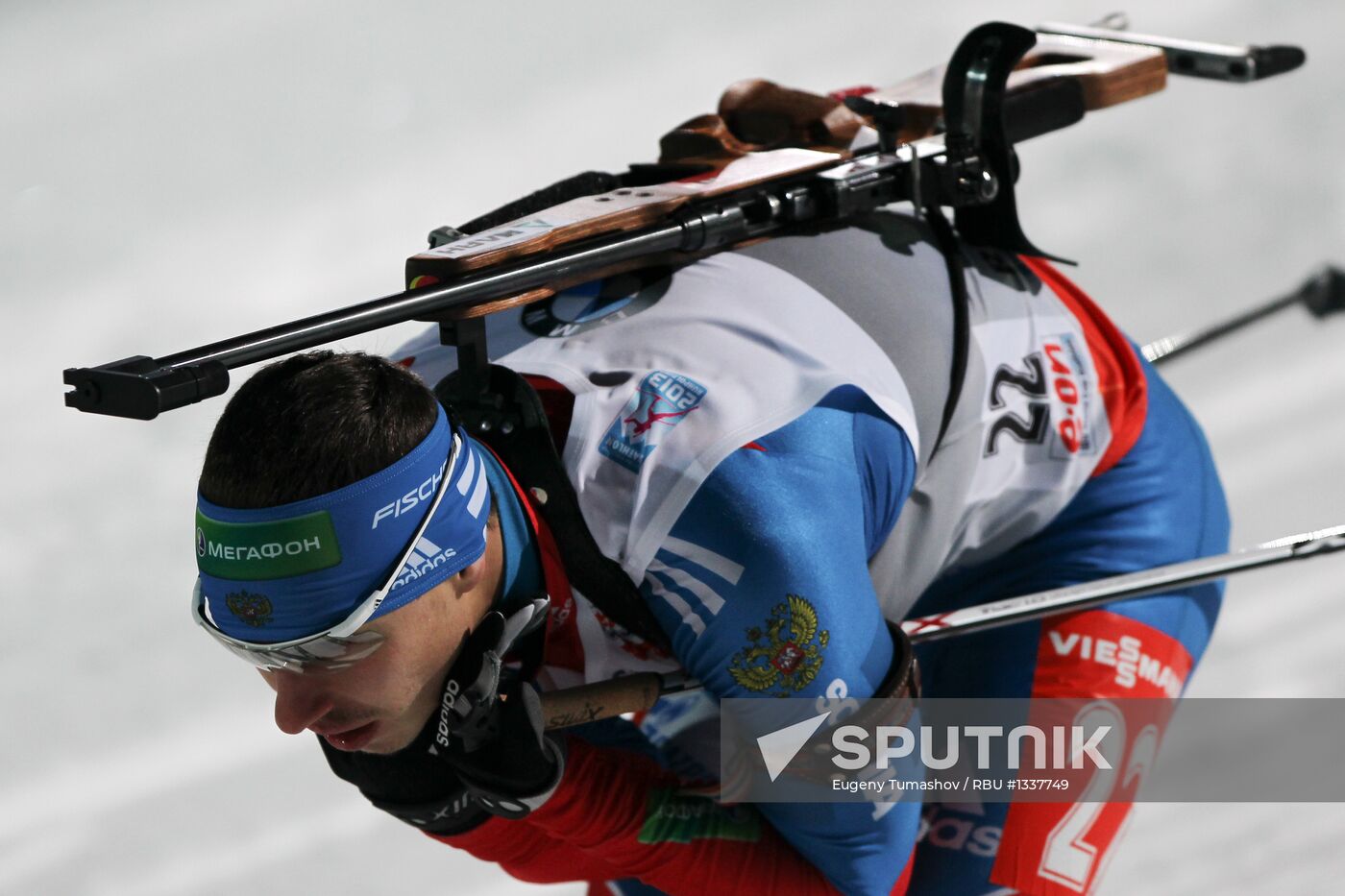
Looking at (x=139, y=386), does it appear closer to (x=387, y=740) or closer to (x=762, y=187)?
(x=387, y=740)

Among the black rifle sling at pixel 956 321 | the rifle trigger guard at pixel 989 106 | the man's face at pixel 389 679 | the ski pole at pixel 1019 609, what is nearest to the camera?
the man's face at pixel 389 679

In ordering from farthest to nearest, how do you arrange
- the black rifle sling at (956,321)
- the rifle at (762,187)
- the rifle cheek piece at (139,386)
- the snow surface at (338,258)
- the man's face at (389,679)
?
the snow surface at (338,258), the black rifle sling at (956,321), the man's face at (389,679), the rifle at (762,187), the rifle cheek piece at (139,386)

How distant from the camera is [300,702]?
171cm

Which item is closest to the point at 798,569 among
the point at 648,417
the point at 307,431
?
the point at 648,417

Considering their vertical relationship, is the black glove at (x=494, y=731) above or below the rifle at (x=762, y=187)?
below

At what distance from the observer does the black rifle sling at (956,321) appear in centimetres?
203

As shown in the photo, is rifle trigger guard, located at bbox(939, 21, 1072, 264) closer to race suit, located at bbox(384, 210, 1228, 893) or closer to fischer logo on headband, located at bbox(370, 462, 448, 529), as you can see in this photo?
race suit, located at bbox(384, 210, 1228, 893)

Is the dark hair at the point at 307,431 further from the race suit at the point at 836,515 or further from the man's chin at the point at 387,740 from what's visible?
the man's chin at the point at 387,740

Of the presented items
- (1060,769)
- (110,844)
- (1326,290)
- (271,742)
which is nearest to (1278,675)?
(1326,290)

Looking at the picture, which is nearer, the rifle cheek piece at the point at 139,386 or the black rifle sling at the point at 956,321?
the rifle cheek piece at the point at 139,386

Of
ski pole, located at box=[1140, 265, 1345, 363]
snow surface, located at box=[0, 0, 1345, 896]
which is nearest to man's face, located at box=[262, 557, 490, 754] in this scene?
snow surface, located at box=[0, 0, 1345, 896]

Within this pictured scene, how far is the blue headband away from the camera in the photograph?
160cm

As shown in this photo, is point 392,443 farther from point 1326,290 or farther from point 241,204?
point 1326,290

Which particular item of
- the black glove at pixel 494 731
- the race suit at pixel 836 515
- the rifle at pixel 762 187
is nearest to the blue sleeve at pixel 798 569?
the race suit at pixel 836 515
